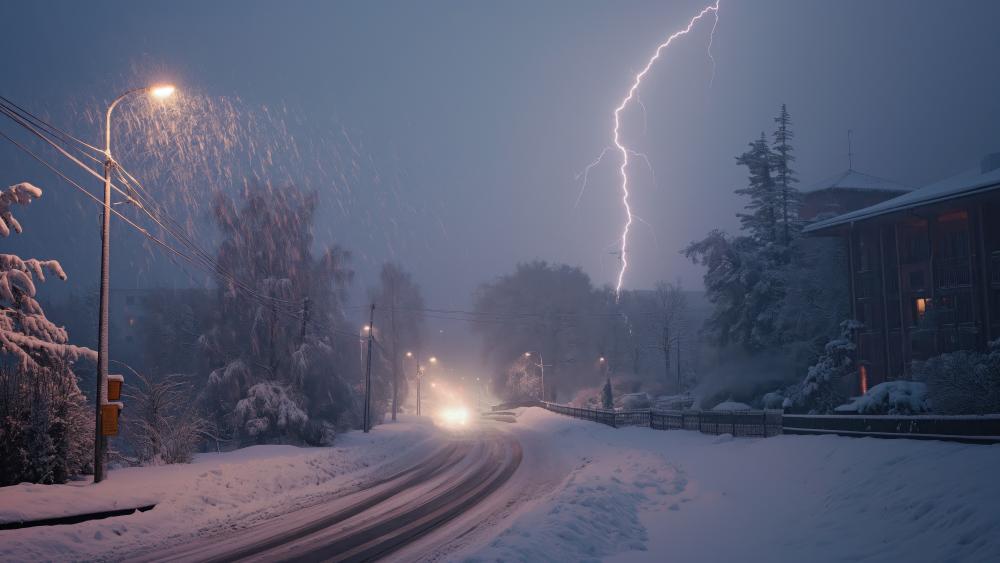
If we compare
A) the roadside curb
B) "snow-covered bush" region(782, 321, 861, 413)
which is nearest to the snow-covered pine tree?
the roadside curb

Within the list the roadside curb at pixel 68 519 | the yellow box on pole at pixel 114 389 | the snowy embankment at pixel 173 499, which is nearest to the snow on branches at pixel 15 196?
the yellow box on pole at pixel 114 389

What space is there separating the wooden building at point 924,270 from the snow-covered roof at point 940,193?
5 cm

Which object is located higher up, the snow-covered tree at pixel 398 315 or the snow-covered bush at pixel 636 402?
the snow-covered tree at pixel 398 315

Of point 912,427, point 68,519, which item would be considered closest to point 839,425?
point 912,427

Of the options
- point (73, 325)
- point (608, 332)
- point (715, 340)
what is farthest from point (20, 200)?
point (73, 325)

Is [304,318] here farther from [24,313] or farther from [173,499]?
[173,499]

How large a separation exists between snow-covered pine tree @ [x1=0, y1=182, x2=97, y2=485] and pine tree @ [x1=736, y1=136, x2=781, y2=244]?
145 ft

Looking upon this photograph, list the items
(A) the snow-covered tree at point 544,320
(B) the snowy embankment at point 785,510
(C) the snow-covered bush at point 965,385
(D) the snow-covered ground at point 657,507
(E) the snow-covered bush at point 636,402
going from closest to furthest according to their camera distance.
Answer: (B) the snowy embankment at point 785,510, (D) the snow-covered ground at point 657,507, (C) the snow-covered bush at point 965,385, (E) the snow-covered bush at point 636,402, (A) the snow-covered tree at point 544,320

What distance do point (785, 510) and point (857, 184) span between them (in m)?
45.6

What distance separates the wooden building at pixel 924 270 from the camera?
113 ft

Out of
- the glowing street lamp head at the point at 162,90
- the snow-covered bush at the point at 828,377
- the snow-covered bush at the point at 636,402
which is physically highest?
the glowing street lamp head at the point at 162,90

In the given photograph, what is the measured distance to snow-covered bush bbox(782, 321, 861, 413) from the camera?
34.4 m

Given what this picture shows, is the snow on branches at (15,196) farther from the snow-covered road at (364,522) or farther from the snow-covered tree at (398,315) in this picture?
the snow-covered tree at (398,315)

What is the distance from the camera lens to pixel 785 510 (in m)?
14.4
